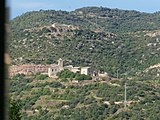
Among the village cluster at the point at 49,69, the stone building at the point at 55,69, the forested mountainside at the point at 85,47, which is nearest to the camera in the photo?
the village cluster at the point at 49,69

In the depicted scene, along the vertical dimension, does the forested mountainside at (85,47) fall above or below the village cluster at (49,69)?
above

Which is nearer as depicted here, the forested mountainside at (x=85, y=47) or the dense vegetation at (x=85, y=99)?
the dense vegetation at (x=85, y=99)

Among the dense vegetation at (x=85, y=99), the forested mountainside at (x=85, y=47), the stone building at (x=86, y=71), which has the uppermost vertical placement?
the forested mountainside at (x=85, y=47)

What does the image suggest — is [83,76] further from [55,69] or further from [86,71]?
[55,69]

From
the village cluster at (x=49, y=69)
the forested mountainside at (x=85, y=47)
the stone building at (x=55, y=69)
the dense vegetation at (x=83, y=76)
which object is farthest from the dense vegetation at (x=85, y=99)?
the forested mountainside at (x=85, y=47)

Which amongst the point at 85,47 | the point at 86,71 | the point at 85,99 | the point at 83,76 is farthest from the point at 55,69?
the point at 85,47

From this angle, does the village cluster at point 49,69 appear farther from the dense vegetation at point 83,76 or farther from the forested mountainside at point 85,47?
the forested mountainside at point 85,47

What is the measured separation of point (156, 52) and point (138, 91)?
46371mm

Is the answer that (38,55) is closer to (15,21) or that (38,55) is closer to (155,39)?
(155,39)

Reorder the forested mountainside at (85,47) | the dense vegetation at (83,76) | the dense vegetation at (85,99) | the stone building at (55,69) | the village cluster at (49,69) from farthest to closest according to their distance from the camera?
the forested mountainside at (85,47) → the stone building at (55,69) → the village cluster at (49,69) → the dense vegetation at (83,76) → the dense vegetation at (85,99)

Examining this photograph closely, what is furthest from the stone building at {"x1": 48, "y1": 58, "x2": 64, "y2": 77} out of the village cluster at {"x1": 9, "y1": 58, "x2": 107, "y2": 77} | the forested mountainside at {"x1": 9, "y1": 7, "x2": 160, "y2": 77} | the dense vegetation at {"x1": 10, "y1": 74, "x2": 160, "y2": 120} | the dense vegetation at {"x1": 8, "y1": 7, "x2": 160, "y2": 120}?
the forested mountainside at {"x1": 9, "y1": 7, "x2": 160, "y2": 77}

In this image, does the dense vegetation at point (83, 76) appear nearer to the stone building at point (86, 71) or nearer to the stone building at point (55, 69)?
the stone building at point (55, 69)

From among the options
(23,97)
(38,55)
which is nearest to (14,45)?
(38,55)

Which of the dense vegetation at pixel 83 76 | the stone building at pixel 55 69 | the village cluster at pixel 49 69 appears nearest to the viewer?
the dense vegetation at pixel 83 76
